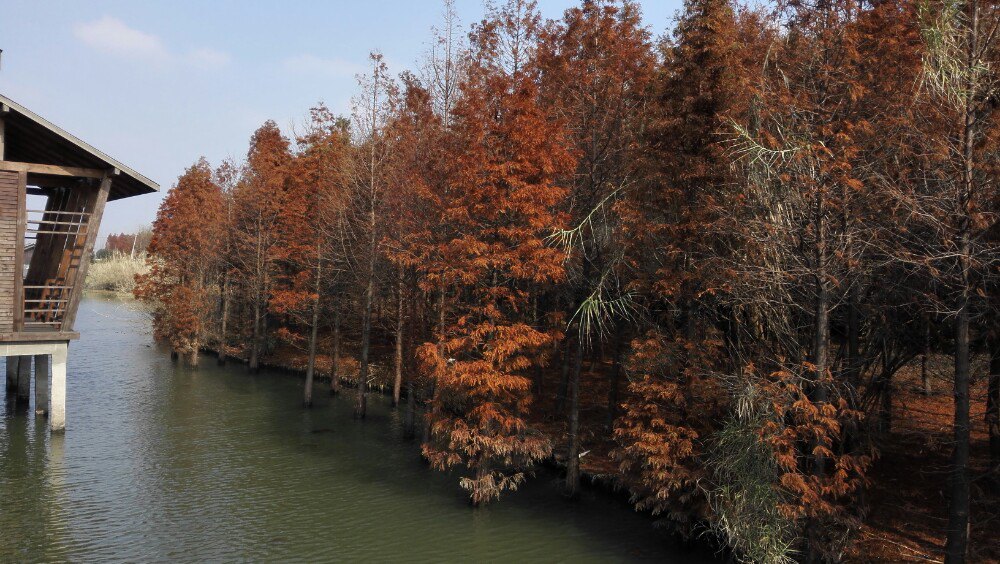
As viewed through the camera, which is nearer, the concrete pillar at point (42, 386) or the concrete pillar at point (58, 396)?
the concrete pillar at point (58, 396)

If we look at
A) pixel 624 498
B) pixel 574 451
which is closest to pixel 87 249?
pixel 574 451

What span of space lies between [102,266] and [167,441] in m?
71.6

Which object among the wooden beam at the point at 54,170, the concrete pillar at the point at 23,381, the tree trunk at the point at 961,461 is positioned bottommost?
the concrete pillar at the point at 23,381

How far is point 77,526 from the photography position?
1282 centimetres

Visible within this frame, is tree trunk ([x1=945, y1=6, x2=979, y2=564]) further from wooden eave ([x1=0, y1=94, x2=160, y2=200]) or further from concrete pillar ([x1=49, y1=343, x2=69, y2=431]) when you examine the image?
concrete pillar ([x1=49, y1=343, x2=69, y2=431])

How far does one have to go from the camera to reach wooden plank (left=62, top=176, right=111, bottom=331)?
18933 mm

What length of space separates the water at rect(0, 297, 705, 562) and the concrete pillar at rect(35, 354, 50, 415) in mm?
623

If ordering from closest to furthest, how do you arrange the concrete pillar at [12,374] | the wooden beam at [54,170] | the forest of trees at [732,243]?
the forest of trees at [732,243] → the wooden beam at [54,170] → the concrete pillar at [12,374]

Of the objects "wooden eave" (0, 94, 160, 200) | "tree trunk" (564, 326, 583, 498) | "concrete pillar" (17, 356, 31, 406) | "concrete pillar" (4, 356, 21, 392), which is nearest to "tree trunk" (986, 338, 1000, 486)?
"tree trunk" (564, 326, 583, 498)

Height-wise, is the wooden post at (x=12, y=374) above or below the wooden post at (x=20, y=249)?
below

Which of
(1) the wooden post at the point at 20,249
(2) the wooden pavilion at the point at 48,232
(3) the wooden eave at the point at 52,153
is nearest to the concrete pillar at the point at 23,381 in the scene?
(2) the wooden pavilion at the point at 48,232

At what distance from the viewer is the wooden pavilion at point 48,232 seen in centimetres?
1759

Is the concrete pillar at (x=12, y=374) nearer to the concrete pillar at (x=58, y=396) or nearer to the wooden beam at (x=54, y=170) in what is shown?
the concrete pillar at (x=58, y=396)

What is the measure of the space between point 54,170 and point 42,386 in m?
8.04
